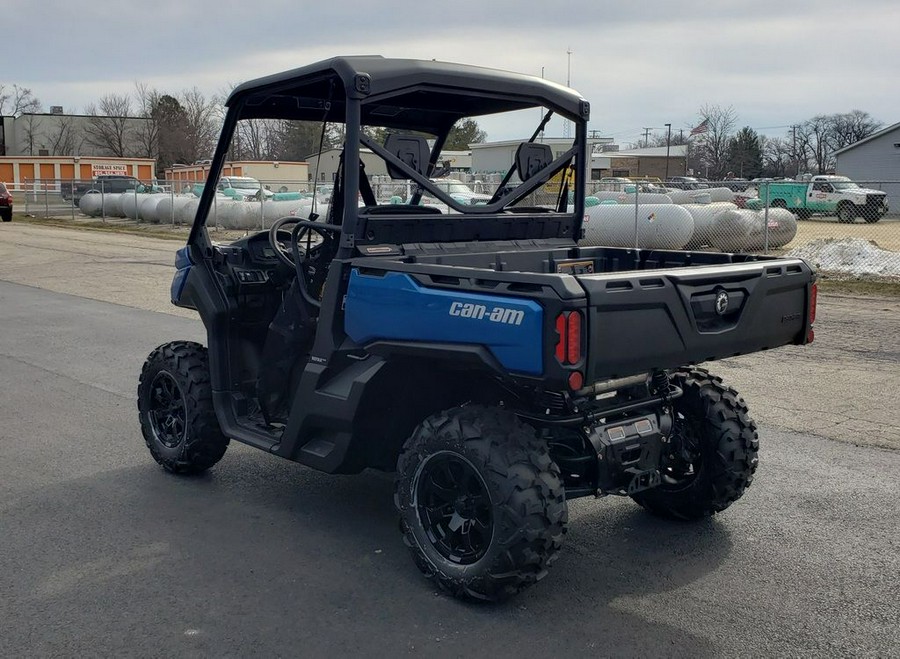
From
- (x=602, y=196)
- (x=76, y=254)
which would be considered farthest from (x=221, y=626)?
(x=602, y=196)

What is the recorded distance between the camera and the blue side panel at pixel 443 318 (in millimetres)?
3701

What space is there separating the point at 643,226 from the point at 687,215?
0.89 metres

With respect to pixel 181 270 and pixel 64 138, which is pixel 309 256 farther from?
pixel 64 138

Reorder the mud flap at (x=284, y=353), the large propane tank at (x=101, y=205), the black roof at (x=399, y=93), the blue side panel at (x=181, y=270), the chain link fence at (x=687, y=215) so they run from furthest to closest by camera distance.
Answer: the large propane tank at (x=101, y=205), the chain link fence at (x=687, y=215), the blue side panel at (x=181, y=270), the mud flap at (x=284, y=353), the black roof at (x=399, y=93)

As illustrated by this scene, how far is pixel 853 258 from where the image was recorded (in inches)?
672

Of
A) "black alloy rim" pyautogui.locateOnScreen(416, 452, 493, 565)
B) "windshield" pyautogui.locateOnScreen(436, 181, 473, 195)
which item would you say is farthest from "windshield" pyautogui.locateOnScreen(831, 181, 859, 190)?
"black alloy rim" pyautogui.locateOnScreen(416, 452, 493, 565)

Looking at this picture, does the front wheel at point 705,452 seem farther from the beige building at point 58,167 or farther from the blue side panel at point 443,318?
the beige building at point 58,167

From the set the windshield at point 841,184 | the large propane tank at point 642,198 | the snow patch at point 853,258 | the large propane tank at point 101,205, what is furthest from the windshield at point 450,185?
the large propane tank at point 101,205

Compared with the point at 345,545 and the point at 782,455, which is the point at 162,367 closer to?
the point at 345,545

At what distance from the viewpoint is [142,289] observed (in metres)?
15.6

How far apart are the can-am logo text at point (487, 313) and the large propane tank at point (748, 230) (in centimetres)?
1620

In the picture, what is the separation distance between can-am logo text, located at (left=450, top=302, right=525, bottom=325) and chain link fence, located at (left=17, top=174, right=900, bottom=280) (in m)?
1.44

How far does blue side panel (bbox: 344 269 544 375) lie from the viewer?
3701 mm

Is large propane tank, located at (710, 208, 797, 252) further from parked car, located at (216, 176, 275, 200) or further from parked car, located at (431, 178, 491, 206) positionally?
parked car, located at (216, 176, 275, 200)
